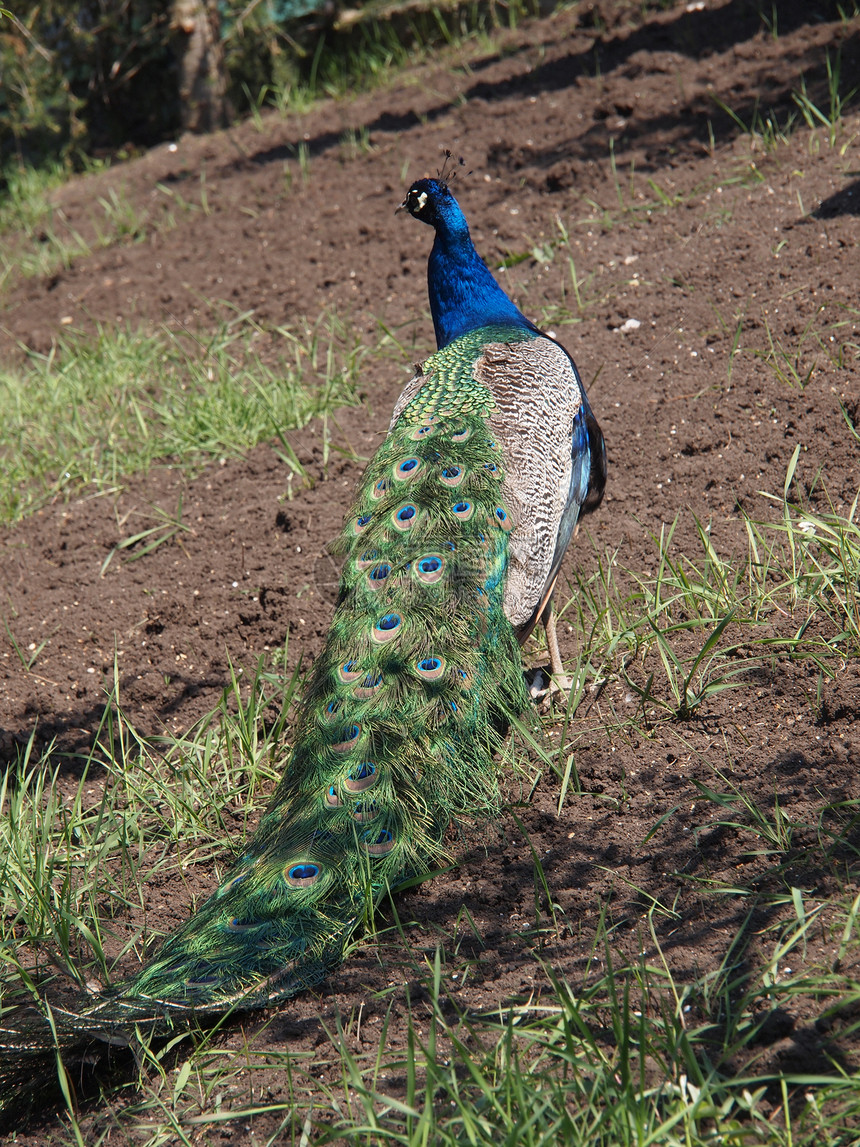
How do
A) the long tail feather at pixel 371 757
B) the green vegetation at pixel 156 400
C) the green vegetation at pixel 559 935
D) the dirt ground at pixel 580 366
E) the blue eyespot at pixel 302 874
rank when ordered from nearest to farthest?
the green vegetation at pixel 559 935 < the long tail feather at pixel 371 757 < the blue eyespot at pixel 302 874 < the dirt ground at pixel 580 366 < the green vegetation at pixel 156 400

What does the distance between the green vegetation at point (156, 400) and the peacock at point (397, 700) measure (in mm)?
1409

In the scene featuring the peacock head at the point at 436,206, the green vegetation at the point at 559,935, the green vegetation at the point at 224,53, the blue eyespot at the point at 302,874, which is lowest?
the green vegetation at the point at 559,935

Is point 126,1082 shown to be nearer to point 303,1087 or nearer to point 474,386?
point 303,1087

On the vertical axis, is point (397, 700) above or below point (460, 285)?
below

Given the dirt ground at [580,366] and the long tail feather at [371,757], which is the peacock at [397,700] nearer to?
the long tail feather at [371,757]

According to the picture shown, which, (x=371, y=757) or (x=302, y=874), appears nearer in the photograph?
(x=302, y=874)

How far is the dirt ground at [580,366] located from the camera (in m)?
2.59

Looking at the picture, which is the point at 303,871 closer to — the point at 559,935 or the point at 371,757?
the point at 371,757

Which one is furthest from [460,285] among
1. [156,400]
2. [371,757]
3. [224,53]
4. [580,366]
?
[224,53]

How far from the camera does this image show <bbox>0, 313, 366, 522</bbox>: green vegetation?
4863 millimetres

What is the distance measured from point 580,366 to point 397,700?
2525mm

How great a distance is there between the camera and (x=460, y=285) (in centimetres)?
414

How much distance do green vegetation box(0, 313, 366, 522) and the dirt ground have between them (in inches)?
5.9

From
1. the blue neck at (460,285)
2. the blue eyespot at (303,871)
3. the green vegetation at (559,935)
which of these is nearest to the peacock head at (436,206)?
the blue neck at (460,285)
